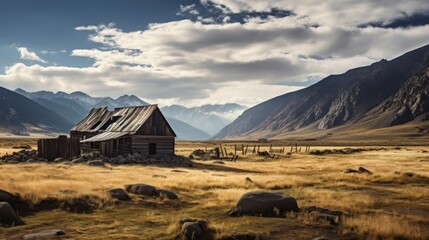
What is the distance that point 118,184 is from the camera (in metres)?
25.1

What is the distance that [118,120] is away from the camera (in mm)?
58188

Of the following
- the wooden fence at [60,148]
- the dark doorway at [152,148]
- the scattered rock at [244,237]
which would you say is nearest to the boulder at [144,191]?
the scattered rock at [244,237]

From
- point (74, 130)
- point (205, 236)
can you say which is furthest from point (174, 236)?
point (74, 130)

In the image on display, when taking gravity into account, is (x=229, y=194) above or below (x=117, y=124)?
below

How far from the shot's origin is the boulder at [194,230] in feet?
42.3

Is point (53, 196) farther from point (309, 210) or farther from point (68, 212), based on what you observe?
point (309, 210)

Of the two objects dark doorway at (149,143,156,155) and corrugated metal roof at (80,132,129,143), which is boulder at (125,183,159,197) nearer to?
corrugated metal roof at (80,132,129,143)

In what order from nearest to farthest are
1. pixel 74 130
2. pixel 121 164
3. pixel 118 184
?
pixel 118 184 < pixel 121 164 < pixel 74 130

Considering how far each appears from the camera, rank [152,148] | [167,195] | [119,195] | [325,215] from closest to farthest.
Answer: [325,215], [119,195], [167,195], [152,148]

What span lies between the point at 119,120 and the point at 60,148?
38.9 ft

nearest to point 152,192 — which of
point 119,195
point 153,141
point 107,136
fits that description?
point 119,195

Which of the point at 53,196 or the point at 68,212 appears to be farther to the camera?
the point at 53,196

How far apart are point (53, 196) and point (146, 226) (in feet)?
20.9

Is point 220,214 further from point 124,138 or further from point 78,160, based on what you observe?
point 124,138
